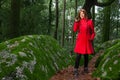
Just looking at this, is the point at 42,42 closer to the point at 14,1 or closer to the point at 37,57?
the point at 37,57

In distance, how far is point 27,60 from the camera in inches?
279

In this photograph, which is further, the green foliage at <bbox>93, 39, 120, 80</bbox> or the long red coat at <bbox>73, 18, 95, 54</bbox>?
the long red coat at <bbox>73, 18, 95, 54</bbox>

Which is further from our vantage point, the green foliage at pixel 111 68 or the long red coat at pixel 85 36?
the long red coat at pixel 85 36

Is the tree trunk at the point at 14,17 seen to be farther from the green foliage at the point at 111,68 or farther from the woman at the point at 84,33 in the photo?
the green foliage at the point at 111,68

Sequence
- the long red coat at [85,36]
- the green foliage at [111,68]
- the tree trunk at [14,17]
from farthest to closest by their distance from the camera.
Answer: the tree trunk at [14,17] → the long red coat at [85,36] → the green foliage at [111,68]

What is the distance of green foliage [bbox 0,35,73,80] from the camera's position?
21.4ft

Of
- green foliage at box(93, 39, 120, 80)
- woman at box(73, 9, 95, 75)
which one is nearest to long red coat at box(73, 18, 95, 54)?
woman at box(73, 9, 95, 75)

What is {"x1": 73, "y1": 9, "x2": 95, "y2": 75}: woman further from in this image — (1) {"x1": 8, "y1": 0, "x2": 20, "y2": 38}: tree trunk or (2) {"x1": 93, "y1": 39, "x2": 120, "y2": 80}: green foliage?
(1) {"x1": 8, "y1": 0, "x2": 20, "y2": 38}: tree trunk

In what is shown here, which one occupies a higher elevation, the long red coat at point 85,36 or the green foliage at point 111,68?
the long red coat at point 85,36

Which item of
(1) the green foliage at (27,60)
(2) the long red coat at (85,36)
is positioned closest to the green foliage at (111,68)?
(2) the long red coat at (85,36)

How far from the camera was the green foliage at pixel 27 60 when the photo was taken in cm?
651

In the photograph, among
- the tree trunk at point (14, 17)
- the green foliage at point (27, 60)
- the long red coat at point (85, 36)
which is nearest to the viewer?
the green foliage at point (27, 60)

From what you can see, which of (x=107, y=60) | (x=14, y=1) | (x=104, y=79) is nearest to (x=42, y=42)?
(x=107, y=60)

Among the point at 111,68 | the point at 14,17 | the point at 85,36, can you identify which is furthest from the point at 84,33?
the point at 14,17
